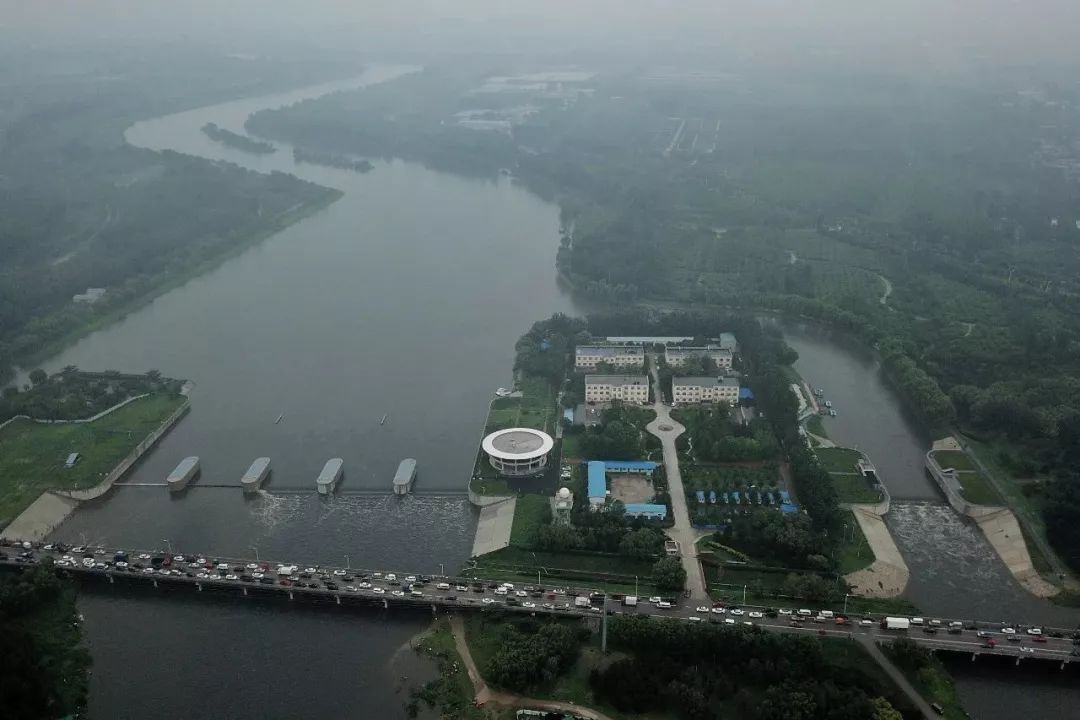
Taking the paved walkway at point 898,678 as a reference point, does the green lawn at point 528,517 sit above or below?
above

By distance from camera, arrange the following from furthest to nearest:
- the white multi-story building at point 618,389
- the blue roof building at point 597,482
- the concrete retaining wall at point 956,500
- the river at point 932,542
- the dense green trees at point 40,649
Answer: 1. the white multi-story building at point 618,389
2. the blue roof building at point 597,482
3. the concrete retaining wall at point 956,500
4. the river at point 932,542
5. the dense green trees at point 40,649

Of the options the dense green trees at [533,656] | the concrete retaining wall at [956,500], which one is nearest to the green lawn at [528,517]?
the dense green trees at [533,656]

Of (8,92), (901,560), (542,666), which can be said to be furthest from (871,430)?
(8,92)

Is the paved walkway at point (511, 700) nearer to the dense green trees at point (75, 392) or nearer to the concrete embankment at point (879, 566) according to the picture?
the concrete embankment at point (879, 566)

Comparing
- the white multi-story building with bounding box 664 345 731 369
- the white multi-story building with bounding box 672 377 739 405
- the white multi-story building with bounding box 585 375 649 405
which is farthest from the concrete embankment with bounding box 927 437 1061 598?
the white multi-story building with bounding box 585 375 649 405

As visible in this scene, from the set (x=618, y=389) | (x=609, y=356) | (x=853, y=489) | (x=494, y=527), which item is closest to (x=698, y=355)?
(x=609, y=356)

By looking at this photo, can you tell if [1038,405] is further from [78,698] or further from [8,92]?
[8,92]

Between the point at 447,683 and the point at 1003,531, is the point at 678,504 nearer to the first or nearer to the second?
the point at 1003,531
